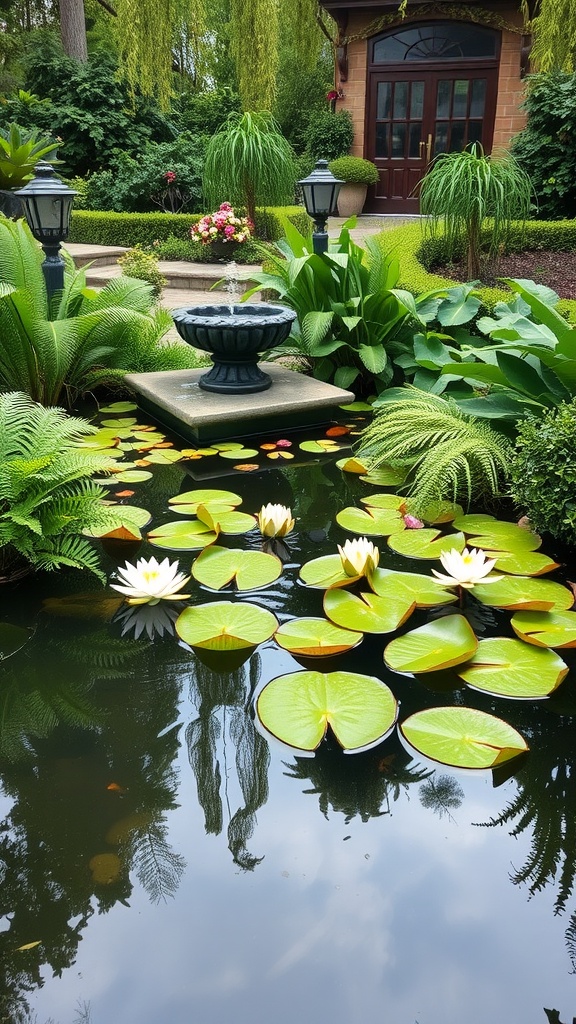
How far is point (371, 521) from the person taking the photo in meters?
2.88

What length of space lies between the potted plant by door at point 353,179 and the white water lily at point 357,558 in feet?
35.5

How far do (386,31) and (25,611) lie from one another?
12568 mm

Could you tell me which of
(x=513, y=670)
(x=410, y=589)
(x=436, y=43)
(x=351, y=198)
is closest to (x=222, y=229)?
(x=351, y=198)

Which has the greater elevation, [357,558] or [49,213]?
[49,213]

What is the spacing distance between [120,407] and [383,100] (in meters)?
10.3

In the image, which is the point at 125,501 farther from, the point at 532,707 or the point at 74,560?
the point at 532,707

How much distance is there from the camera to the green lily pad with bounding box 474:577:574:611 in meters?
2.22

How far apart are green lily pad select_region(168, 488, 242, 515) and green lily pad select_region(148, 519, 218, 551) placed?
13cm

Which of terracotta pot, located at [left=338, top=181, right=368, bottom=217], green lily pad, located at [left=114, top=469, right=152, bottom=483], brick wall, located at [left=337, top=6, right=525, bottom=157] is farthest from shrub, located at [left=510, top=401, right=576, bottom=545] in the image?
brick wall, located at [left=337, top=6, right=525, bottom=157]

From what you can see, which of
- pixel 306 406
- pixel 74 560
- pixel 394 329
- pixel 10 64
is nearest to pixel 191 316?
pixel 306 406

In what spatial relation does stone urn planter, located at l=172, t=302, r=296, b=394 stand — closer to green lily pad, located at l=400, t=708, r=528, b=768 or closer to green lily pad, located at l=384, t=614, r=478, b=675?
green lily pad, located at l=384, t=614, r=478, b=675

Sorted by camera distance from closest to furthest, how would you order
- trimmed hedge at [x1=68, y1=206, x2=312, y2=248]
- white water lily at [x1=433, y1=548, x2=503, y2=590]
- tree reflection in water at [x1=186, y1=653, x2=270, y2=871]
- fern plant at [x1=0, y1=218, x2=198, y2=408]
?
tree reflection in water at [x1=186, y1=653, x2=270, y2=871] < white water lily at [x1=433, y1=548, x2=503, y2=590] < fern plant at [x1=0, y1=218, x2=198, y2=408] < trimmed hedge at [x1=68, y1=206, x2=312, y2=248]

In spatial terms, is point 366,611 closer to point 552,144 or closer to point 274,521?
point 274,521

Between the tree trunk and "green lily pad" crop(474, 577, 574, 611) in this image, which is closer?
"green lily pad" crop(474, 577, 574, 611)
